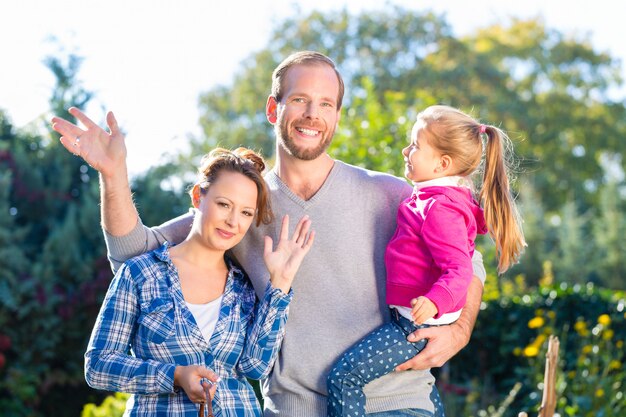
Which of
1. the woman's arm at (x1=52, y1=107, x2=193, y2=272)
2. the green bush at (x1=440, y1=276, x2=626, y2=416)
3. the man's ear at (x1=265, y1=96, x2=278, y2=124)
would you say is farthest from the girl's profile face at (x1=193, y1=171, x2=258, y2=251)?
the green bush at (x1=440, y1=276, x2=626, y2=416)

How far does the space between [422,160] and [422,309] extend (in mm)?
646

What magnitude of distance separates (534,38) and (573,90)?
2212 mm

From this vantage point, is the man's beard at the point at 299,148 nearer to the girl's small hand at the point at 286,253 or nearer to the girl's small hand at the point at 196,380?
the girl's small hand at the point at 286,253

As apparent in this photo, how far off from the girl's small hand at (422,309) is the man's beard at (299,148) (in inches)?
28.0

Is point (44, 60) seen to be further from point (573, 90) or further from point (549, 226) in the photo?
point (573, 90)

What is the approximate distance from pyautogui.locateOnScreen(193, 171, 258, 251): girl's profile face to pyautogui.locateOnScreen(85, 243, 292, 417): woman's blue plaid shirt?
0.58ft

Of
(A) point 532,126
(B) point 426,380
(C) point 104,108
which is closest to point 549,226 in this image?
(A) point 532,126

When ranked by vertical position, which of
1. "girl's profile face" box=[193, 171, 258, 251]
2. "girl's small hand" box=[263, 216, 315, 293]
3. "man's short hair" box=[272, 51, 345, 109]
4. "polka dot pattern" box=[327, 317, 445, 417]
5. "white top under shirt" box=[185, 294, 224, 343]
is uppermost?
"man's short hair" box=[272, 51, 345, 109]

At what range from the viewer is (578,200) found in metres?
27.9

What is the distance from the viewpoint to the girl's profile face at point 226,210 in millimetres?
3184

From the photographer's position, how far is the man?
Result: 131 inches

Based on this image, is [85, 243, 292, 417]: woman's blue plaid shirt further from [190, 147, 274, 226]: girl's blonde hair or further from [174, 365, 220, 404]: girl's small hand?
[190, 147, 274, 226]: girl's blonde hair

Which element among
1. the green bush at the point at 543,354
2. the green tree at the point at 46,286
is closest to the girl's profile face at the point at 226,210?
the green bush at the point at 543,354

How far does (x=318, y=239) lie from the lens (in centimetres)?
348
